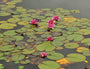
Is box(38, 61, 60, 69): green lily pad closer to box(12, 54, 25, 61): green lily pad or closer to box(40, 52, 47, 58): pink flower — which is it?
box(40, 52, 47, 58): pink flower

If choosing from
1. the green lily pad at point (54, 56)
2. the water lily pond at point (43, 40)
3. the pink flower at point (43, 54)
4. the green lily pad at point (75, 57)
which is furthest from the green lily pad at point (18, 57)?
the green lily pad at point (75, 57)

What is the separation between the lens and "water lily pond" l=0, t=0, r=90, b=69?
253cm

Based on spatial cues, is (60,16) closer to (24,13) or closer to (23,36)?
(24,13)

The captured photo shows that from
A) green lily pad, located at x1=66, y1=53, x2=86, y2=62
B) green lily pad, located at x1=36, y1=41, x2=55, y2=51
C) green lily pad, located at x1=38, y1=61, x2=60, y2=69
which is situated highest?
green lily pad, located at x1=36, y1=41, x2=55, y2=51

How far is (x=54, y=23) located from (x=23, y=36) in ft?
2.58

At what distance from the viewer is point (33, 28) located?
3486 mm

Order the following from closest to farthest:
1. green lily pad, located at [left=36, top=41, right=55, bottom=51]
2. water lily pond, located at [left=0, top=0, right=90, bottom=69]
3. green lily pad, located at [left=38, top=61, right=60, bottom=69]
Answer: green lily pad, located at [left=38, top=61, right=60, bottom=69] → water lily pond, located at [left=0, top=0, right=90, bottom=69] → green lily pad, located at [left=36, top=41, right=55, bottom=51]

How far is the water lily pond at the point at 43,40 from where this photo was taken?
2.53 m

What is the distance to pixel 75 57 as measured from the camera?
2613 millimetres

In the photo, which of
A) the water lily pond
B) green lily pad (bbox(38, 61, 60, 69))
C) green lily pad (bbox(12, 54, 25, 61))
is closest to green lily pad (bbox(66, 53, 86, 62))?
the water lily pond

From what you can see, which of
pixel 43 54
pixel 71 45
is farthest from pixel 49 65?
pixel 71 45

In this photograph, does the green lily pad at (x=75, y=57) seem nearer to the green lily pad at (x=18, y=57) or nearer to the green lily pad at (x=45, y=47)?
the green lily pad at (x=45, y=47)

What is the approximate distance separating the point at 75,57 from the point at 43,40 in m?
0.68

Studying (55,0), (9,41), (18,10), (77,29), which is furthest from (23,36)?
(55,0)
